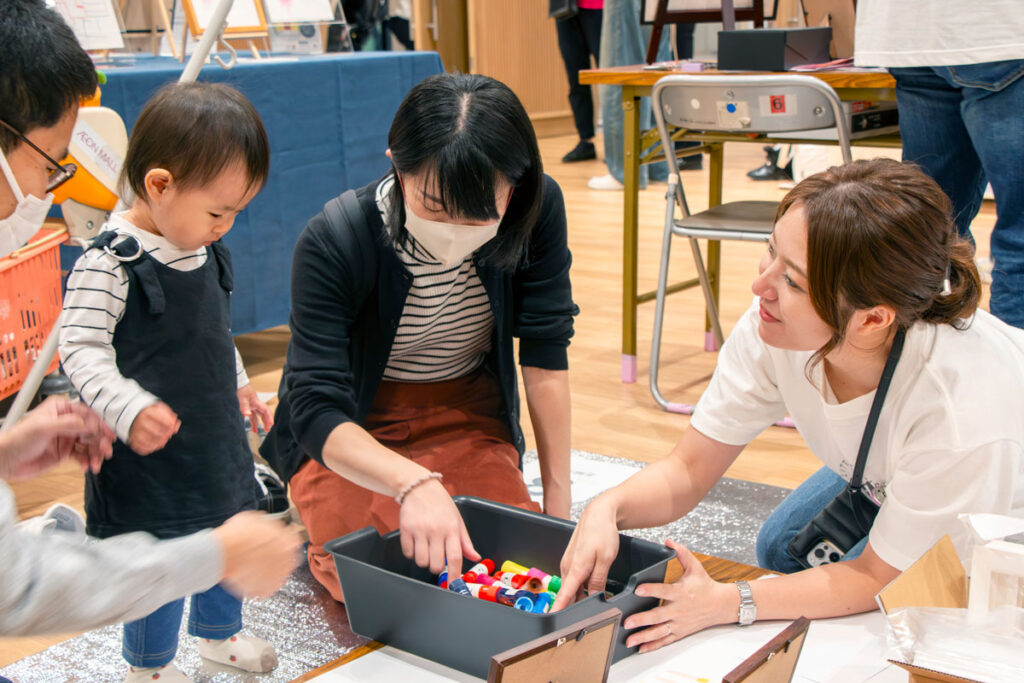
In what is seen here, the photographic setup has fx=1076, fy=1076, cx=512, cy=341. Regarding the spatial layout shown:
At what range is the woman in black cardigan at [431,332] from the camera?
4.36ft

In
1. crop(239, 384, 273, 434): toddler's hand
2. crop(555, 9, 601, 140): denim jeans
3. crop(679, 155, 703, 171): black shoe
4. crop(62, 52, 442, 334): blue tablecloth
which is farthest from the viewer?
crop(679, 155, 703, 171): black shoe

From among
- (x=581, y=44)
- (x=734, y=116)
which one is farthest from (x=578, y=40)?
(x=734, y=116)

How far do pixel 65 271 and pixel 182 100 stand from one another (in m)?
1.21

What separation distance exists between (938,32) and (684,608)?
1.27 metres

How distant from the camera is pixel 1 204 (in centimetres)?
110

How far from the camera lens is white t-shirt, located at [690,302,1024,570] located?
111cm

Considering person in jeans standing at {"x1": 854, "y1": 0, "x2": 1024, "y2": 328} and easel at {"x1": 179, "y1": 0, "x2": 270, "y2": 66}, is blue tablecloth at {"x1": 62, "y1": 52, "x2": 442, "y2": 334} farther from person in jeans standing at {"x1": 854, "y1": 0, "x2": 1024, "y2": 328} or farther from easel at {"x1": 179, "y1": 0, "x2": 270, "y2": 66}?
person in jeans standing at {"x1": 854, "y1": 0, "x2": 1024, "y2": 328}

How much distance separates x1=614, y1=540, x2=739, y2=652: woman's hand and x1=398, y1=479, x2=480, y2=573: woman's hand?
0.75 ft

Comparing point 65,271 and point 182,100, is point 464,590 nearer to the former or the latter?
point 182,100

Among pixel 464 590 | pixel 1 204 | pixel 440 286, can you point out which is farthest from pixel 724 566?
pixel 1 204

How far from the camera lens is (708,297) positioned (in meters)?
2.88

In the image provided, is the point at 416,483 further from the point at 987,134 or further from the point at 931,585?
the point at 987,134

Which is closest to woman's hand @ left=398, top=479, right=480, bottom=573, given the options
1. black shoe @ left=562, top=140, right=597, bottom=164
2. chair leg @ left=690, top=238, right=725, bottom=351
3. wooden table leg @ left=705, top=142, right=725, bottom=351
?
chair leg @ left=690, top=238, right=725, bottom=351

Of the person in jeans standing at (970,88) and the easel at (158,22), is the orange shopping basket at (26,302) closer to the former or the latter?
the easel at (158,22)
